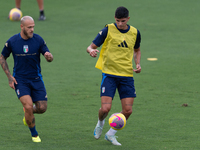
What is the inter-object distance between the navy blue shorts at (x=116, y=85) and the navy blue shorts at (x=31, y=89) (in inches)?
42.3

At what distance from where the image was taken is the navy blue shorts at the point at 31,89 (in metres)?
6.52

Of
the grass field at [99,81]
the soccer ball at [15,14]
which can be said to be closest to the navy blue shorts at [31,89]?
the grass field at [99,81]

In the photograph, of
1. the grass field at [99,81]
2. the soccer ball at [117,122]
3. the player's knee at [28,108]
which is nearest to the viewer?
the soccer ball at [117,122]

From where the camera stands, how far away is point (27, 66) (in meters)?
6.57

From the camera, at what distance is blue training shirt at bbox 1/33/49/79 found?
651cm

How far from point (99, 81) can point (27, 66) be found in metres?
4.41

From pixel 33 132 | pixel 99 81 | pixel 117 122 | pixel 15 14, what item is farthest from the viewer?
pixel 15 14

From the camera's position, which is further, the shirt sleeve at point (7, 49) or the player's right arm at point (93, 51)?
the shirt sleeve at point (7, 49)

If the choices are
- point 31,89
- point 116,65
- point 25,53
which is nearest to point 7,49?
point 25,53

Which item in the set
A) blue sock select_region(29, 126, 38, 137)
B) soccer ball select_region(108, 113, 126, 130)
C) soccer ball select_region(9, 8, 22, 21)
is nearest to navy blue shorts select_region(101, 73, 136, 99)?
soccer ball select_region(108, 113, 126, 130)

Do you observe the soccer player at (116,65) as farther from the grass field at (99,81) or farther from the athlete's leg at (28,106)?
the athlete's leg at (28,106)

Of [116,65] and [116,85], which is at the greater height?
[116,65]

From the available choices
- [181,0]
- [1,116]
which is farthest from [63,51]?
[181,0]

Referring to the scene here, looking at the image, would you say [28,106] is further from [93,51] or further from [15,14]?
[15,14]
